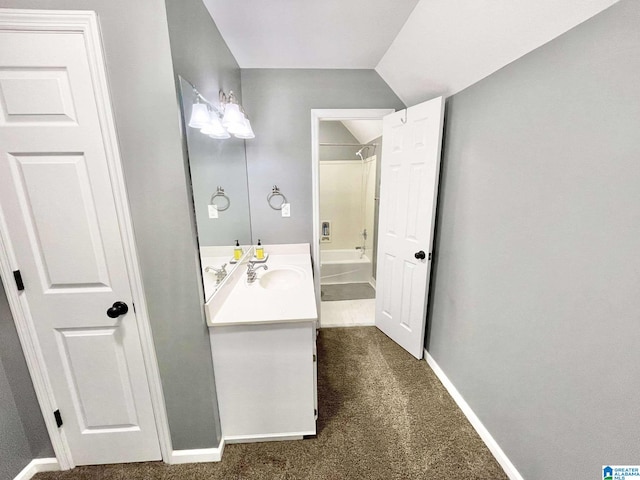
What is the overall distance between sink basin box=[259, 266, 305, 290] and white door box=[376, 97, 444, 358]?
3.06 ft

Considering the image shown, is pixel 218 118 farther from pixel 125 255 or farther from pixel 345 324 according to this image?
pixel 345 324

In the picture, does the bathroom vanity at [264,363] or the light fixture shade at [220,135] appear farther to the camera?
the light fixture shade at [220,135]

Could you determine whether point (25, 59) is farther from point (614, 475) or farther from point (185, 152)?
point (614, 475)

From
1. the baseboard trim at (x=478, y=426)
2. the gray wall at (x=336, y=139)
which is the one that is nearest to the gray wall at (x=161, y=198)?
the baseboard trim at (x=478, y=426)

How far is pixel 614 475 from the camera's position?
2.78ft

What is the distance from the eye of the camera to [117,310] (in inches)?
44.3

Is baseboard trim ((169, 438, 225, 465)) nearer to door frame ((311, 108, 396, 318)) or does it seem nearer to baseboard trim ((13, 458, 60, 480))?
baseboard trim ((13, 458, 60, 480))

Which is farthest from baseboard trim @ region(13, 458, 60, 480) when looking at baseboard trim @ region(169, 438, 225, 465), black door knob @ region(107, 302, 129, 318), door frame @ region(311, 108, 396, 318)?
door frame @ region(311, 108, 396, 318)

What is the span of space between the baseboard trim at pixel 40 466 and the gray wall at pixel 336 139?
13.1ft

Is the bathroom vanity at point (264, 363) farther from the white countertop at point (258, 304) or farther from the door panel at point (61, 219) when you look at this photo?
the door panel at point (61, 219)

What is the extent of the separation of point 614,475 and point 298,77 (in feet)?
9.41

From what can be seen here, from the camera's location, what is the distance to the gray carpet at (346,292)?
3.29 meters

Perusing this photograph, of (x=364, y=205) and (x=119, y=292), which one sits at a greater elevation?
(x=364, y=205)

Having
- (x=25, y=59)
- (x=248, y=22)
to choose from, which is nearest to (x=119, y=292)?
(x=25, y=59)
